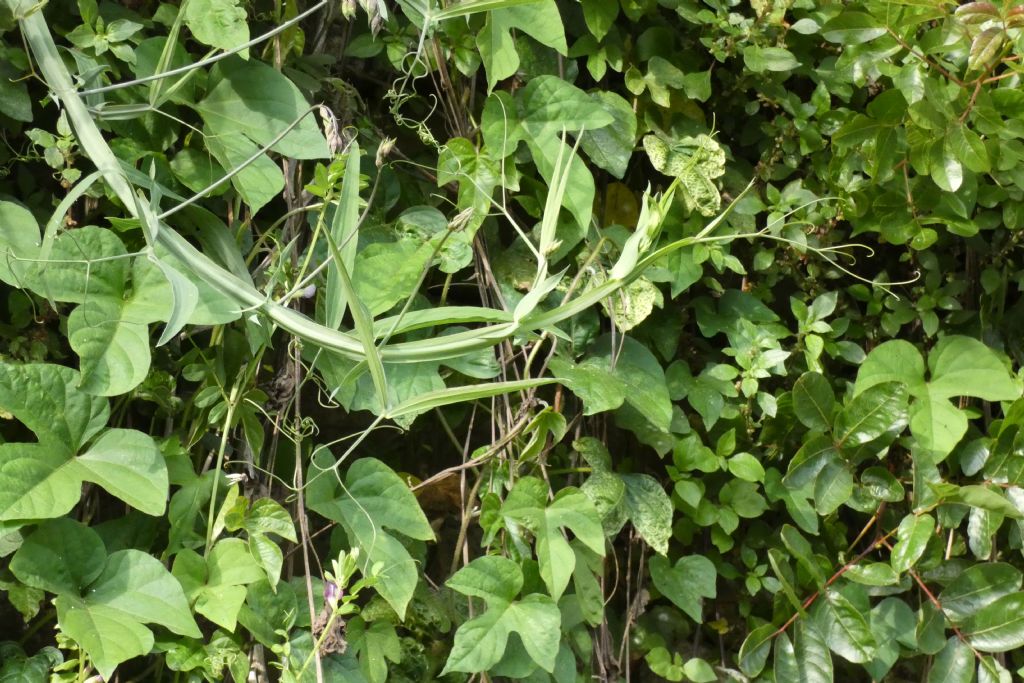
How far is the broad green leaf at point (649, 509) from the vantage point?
4.27 feet

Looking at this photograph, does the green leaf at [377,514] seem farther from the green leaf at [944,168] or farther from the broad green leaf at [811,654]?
the green leaf at [944,168]

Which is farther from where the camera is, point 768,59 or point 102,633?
point 768,59

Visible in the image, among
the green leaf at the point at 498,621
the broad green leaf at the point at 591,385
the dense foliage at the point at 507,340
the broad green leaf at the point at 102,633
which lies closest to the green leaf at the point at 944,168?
the dense foliage at the point at 507,340

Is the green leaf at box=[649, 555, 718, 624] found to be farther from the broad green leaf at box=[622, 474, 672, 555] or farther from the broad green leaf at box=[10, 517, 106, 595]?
the broad green leaf at box=[10, 517, 106, 595]

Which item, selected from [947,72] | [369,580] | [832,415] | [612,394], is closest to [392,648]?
[369,580]

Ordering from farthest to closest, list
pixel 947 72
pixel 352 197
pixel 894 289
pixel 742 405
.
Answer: pixel 894 289, pixel 742 405, pixel 947 72, pixel 352 197

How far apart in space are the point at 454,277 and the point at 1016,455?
0.87 meters

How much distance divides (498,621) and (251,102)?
0.69m

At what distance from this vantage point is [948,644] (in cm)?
137

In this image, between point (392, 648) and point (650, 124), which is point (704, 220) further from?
point (392, 648)

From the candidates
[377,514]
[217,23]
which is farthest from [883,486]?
[217,23]

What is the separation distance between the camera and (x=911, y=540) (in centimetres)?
133

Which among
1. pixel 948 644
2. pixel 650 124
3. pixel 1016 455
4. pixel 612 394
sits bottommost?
pixel 948 644

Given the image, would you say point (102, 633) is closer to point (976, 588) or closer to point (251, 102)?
point (251, 102)
